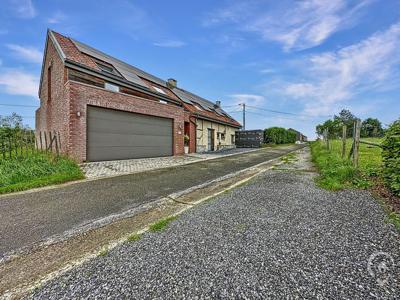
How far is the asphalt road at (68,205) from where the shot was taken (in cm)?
282

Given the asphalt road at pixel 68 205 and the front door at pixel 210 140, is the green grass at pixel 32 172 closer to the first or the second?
the asphalt road at pixel 68 205

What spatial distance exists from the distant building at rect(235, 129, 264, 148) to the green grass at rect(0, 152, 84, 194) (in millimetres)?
21079

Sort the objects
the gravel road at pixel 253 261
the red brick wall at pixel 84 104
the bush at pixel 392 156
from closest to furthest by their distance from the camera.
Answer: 1. the gravel road at pixel 253 261
2. the bush at pixel 392 156
3. the red brick wall at pixel 84 104

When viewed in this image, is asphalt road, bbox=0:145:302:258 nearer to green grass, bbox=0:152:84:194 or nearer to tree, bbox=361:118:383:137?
green grass, bbox=0:152:84:194

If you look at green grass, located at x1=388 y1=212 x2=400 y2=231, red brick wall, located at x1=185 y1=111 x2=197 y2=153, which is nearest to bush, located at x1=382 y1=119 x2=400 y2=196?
green grass, located at x1=388 y1=212 x2=400 y2=231

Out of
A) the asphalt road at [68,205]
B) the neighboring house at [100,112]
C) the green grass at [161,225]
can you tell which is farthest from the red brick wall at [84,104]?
the green grass at [161,225]

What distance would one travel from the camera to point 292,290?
1600mm

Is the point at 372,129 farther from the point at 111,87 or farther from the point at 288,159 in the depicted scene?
the point at 111,87

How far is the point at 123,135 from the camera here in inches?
390

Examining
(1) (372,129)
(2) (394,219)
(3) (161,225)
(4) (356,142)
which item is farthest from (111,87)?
(1) (372,129)

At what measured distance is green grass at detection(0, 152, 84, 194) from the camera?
5.31 m

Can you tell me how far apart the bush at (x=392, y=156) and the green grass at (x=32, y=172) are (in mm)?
8098

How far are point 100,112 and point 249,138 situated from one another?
19.6 m

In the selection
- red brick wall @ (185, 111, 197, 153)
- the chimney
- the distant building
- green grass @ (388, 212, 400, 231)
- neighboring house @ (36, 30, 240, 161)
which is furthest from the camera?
the distant building
